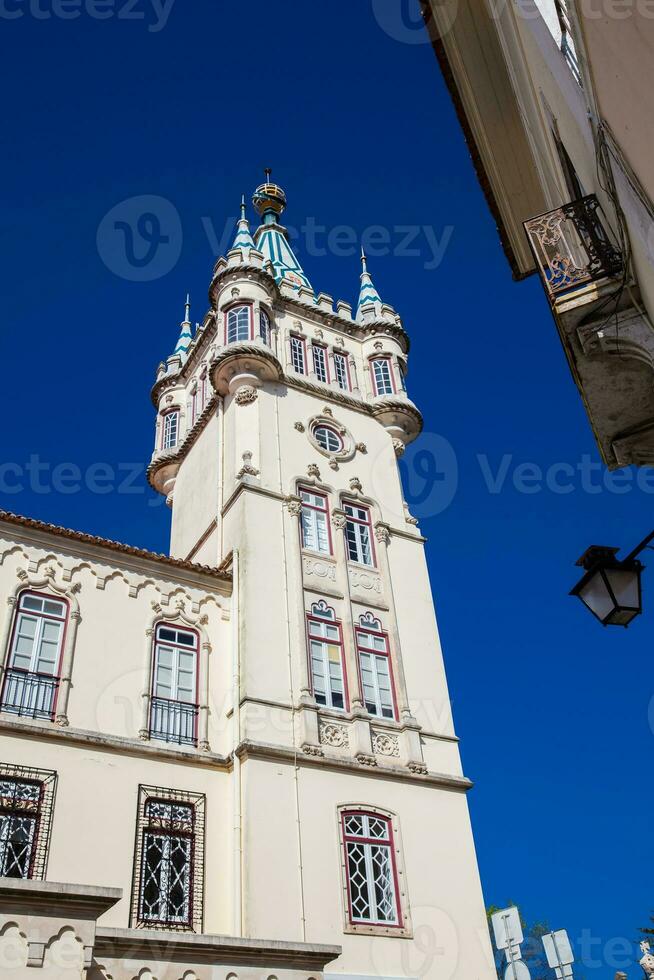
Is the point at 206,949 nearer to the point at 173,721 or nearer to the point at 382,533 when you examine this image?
the point at 173,721

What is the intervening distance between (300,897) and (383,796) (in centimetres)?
313

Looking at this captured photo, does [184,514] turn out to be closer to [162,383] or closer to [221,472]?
[221,472]

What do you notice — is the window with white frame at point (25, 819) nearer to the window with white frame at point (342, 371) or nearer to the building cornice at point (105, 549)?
the building cornice at point (105, 549)

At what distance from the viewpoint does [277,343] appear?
26.7 meters

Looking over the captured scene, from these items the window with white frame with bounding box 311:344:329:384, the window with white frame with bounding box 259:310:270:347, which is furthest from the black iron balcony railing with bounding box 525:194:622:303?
the window with white frame with bounding box 311:344:329:384

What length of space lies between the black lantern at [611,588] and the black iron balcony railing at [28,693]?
12.3m

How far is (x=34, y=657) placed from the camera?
55.3 feet

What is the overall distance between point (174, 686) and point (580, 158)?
44.1 ft

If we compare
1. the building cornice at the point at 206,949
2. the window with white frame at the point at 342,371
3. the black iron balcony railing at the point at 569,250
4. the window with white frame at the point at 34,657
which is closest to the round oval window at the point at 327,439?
the window with white frame at the point at 342,371

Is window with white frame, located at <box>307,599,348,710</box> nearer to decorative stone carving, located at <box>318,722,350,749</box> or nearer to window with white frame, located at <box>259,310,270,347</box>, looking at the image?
decorative stone carving, located at <box>318,722,350,749</box>

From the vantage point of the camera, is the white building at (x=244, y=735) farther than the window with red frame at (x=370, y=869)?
No

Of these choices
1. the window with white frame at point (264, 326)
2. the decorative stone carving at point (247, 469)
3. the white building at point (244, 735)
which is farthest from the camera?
the window with white frame at point (264, 326)

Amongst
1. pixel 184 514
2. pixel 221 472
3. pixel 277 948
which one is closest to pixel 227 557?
pixel 221 472

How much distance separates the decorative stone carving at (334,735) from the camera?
60.4ft
